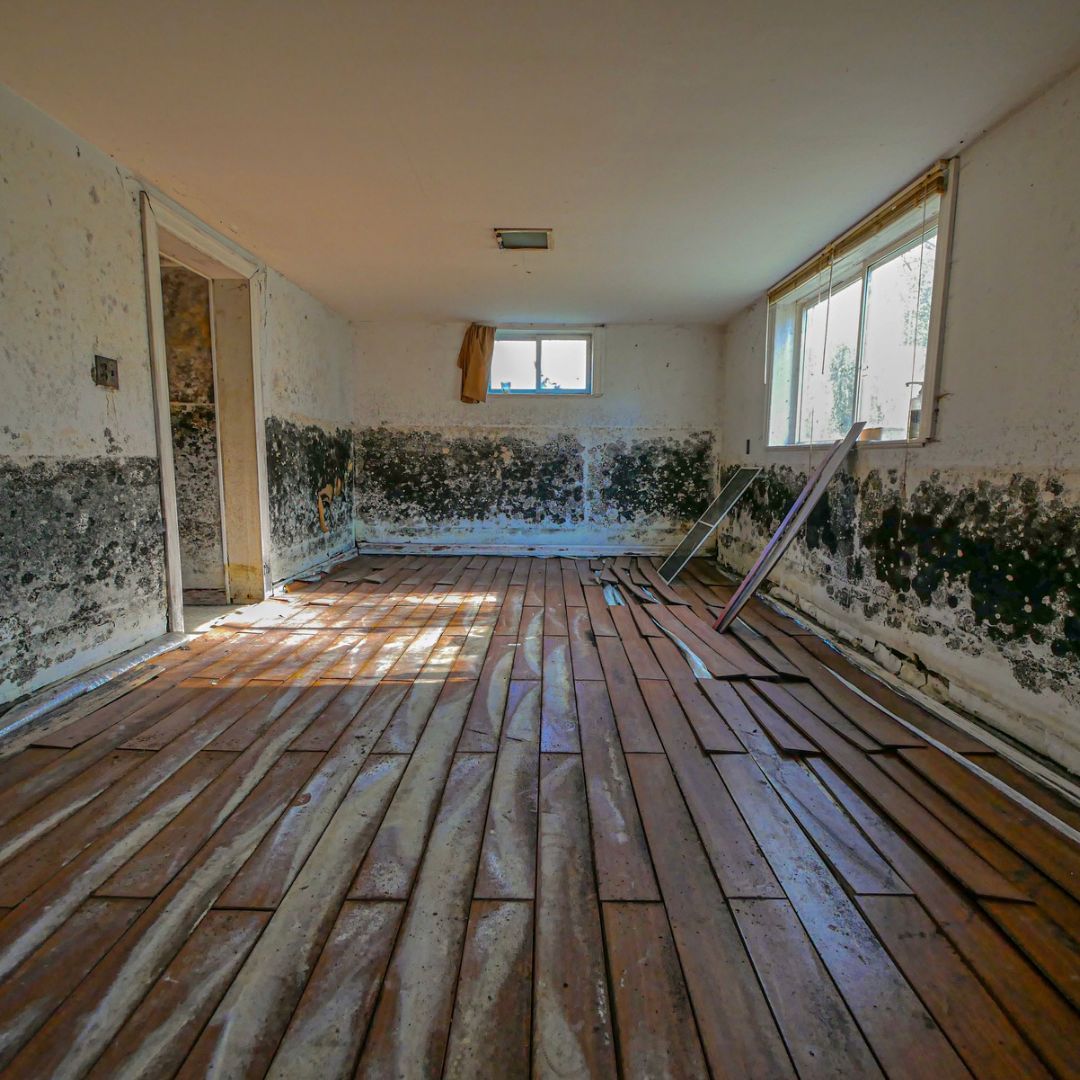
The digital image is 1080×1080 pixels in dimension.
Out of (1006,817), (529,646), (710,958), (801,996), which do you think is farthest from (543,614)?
(801,996)

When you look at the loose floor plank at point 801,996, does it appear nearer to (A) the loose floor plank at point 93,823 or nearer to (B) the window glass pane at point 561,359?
(A) the loose floor plank at point 93,823

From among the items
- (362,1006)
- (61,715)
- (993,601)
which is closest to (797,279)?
(993,601)

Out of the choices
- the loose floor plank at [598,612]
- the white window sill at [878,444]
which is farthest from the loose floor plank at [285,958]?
the white window sill at [878,444]

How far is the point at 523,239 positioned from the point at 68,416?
2650mm

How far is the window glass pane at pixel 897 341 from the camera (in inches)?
107

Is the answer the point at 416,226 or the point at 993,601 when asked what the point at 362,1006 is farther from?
the point at 416,226

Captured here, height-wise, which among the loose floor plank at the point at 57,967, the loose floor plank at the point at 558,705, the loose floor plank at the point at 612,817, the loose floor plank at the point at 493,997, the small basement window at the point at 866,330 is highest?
the small basement window at the point at 866,330

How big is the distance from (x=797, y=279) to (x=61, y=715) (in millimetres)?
4914

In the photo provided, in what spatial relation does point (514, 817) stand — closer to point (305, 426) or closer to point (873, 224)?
point (873, 224)

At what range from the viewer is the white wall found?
2.15 m

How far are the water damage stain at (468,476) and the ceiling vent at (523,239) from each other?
241cm

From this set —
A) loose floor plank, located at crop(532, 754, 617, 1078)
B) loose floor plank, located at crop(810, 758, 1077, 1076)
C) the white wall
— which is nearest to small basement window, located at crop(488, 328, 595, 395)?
the white wall

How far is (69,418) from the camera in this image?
2400mm

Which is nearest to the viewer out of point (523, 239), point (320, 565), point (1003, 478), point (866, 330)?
point (1003, 478)
